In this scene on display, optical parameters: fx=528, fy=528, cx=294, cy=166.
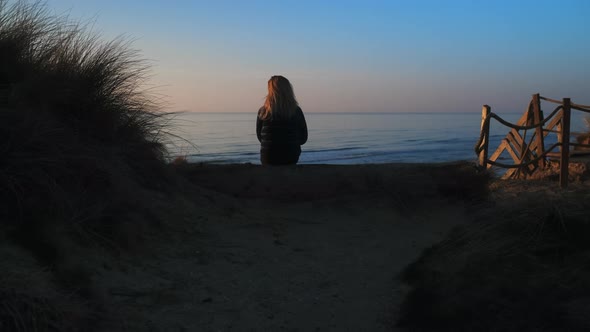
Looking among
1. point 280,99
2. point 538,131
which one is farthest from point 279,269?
point 538,131

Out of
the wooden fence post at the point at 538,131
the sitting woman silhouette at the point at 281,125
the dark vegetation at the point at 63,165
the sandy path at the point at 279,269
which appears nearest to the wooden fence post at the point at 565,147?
the wooden fence post at the point at 538,131

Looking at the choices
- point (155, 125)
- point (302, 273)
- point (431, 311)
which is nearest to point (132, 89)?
point (155, 125)

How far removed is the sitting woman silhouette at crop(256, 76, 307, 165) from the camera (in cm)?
733

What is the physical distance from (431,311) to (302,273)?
1424 mm

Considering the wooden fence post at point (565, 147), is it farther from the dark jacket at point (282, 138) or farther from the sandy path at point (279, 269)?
the dark jacket at point (282, 138)

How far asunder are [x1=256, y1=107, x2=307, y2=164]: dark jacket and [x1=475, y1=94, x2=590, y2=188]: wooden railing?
122 inches

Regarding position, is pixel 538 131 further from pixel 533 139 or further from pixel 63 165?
pixel 63 165

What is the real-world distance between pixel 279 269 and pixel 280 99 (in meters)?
3.39

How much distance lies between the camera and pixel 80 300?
2889 mm

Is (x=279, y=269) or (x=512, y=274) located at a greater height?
(x=512, y=274)

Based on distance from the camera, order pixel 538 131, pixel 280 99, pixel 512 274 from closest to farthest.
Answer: pixel 512 274 → pixel 280 99 → pixel 538 131

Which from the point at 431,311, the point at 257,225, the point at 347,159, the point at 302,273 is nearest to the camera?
the point at 431,311

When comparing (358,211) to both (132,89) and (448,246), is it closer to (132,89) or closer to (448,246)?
(448,246)

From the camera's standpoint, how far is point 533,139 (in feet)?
34.8
